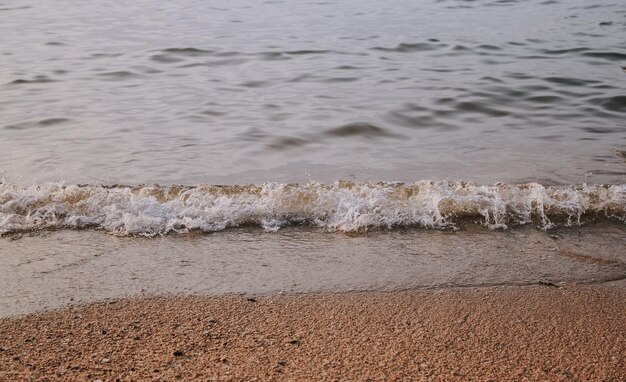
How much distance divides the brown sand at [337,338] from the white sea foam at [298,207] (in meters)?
1.04

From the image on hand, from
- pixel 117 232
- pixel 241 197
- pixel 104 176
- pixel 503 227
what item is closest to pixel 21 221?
pixel 117 232

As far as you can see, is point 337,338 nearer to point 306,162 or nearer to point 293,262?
point 293,262

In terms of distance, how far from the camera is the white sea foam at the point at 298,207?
4.25m

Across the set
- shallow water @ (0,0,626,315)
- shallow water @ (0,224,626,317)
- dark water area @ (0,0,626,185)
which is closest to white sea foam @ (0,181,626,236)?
shallow water @ (0,0,626,315)

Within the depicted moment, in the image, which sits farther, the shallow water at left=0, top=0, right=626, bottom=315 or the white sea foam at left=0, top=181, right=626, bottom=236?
the white sea foam at left=0, top=181, right=626, bottom=236

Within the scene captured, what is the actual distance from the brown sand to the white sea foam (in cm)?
104

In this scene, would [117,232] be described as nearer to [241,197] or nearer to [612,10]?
[241,197]

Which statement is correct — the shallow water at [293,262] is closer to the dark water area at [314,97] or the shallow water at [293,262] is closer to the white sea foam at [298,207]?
the white sea foam at [298,207]

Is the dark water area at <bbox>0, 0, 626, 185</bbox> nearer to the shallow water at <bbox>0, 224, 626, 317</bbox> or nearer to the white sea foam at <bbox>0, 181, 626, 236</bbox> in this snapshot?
the white sea foam at <bbox>0, 181, 626, 236</bbox>

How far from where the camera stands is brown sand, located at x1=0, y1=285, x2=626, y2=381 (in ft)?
8.42

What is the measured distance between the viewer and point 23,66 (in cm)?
934

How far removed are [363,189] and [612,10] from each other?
11.4m

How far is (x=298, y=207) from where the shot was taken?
4.50 m

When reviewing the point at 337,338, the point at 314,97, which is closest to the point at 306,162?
the point at 314,97
